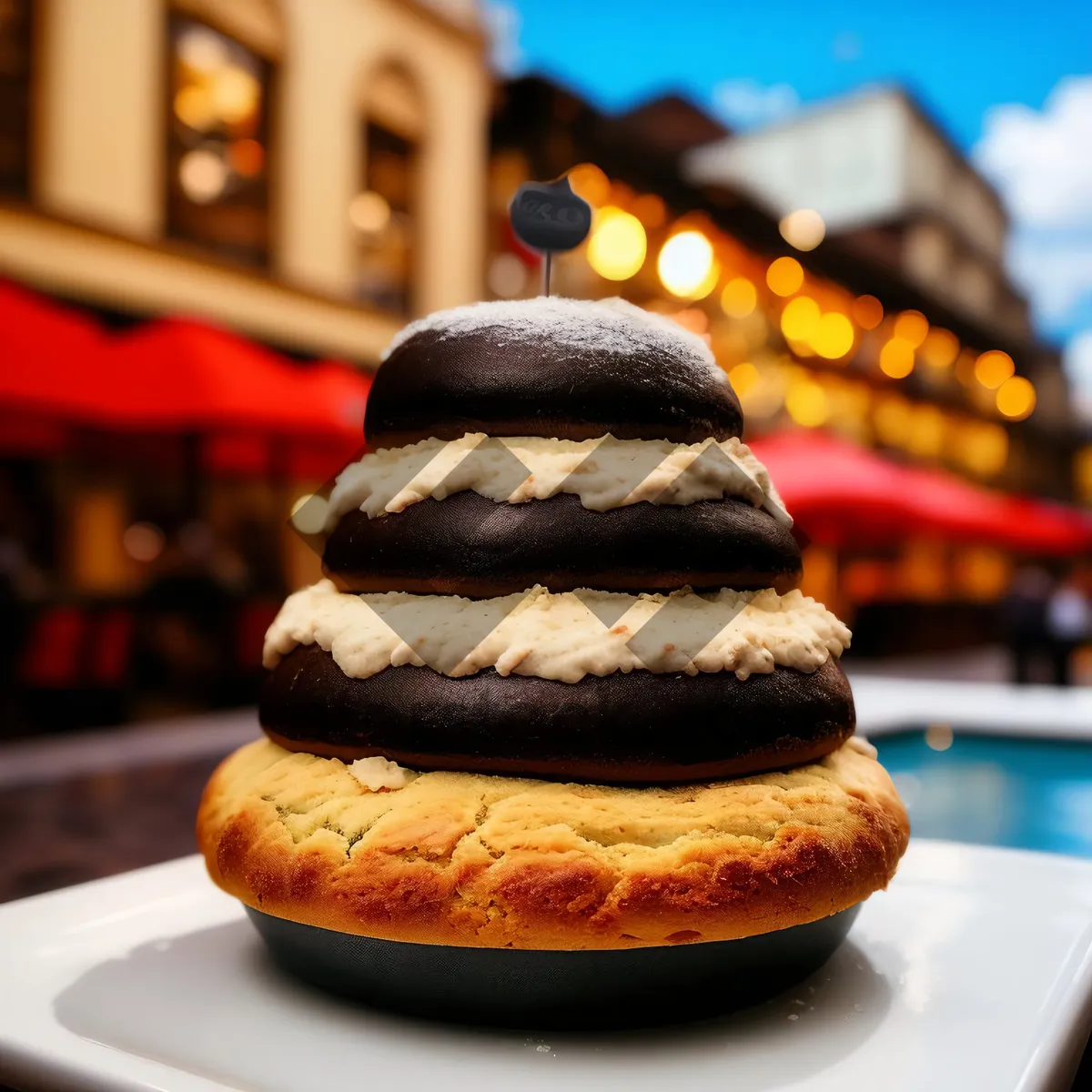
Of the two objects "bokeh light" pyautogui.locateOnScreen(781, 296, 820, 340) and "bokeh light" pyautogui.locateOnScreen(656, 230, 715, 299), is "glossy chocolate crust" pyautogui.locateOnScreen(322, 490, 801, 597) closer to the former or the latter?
"bokeh light" pyautogui.locateOnScreen(656, 230, 715, 299)

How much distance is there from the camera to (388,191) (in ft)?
38.0

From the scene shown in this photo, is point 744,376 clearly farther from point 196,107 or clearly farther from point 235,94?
point 196,107

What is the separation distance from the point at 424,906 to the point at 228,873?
390mm

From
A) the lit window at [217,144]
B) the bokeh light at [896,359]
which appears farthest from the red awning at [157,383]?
the bokeh light at [896,359]

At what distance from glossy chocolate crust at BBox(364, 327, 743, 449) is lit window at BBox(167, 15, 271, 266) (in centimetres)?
878

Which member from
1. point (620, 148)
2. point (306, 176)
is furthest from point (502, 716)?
point (620, 148)

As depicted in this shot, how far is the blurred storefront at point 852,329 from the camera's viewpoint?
12148 millimetres

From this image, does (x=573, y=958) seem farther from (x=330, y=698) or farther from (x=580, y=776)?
(x=330, y=698)

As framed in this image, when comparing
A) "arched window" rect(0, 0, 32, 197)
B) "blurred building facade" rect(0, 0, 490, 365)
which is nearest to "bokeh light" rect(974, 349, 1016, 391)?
"blurred building facade" rect(0, 0, 490, 365)

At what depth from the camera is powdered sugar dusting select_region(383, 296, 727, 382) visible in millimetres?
1692

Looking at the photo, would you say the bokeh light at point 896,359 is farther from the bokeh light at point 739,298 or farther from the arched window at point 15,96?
the arched window at point 15,96

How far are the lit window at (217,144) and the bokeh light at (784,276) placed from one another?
1075 centimetres

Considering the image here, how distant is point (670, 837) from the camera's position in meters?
1.41

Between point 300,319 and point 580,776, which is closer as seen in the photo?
point 580,776
